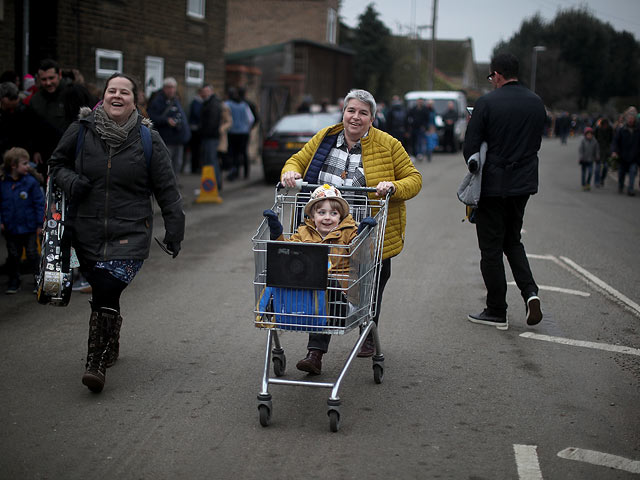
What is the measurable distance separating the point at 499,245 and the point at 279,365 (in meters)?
2.48

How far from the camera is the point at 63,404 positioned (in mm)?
5148

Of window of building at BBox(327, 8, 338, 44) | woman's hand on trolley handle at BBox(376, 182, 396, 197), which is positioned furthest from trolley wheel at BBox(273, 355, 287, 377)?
window of building at BBox(327, 8, 338, 44)

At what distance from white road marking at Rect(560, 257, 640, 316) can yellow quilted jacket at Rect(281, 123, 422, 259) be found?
3.29 m

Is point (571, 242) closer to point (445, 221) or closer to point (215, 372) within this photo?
point (445, 221)

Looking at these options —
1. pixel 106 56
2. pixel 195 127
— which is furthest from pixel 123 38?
pixel 195 127

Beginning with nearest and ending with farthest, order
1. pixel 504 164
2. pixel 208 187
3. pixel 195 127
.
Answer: pixel 504 164
pixel 208 187
pixel 195 127

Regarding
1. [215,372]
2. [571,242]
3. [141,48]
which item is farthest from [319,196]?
[141,48]

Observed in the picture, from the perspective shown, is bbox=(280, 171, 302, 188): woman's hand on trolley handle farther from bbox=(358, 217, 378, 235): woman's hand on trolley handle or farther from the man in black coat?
the man in black coat

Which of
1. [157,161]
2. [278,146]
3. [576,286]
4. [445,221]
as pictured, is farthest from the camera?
[278,146]

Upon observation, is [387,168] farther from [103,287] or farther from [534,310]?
[534,310]

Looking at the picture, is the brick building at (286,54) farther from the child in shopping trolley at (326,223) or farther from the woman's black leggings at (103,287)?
the child in shopping trolley at (326,223)

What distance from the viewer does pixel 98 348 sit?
5.38 metres

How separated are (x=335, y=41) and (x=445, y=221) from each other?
1461 inches

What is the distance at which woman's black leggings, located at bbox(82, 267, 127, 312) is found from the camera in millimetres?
5418
